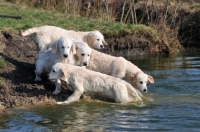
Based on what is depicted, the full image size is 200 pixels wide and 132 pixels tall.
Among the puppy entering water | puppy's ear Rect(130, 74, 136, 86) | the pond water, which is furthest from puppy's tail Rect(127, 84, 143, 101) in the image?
puppy's ear Rect(130, 74, 136, 86)

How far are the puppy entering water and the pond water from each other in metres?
0.23

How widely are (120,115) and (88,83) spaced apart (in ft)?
4.22

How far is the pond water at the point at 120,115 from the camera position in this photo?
8664mm

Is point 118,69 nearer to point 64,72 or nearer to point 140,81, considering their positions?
point 140,81

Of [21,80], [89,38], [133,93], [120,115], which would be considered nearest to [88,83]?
[133,93]

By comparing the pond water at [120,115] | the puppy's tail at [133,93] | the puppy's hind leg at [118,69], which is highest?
the puppy's hind leg at [118,69]

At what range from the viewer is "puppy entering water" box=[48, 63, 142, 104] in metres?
10.3

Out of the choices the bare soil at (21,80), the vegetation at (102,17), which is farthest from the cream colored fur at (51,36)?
the vegetation at (102,17)

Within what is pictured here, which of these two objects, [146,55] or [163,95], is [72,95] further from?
[146,55]

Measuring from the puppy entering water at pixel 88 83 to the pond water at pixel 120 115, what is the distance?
225mm

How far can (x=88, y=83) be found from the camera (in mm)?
10352

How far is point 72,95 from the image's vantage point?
1034 centimetres

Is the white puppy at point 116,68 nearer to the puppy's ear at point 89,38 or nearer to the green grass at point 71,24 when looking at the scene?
the puppy's ear at point 89,38

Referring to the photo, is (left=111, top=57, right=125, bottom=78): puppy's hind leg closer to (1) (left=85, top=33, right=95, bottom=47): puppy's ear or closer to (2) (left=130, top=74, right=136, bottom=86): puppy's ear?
(2) (left=130, top=74, right=136, bottom=86): puppy's ear
